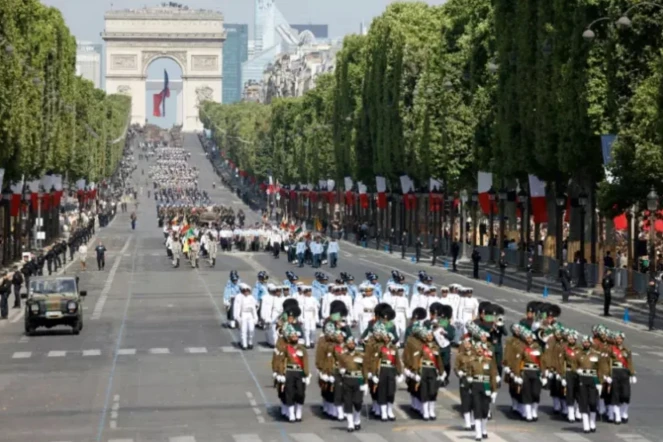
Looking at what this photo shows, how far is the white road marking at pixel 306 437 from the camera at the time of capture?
107ft

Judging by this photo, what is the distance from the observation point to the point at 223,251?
4786 inches

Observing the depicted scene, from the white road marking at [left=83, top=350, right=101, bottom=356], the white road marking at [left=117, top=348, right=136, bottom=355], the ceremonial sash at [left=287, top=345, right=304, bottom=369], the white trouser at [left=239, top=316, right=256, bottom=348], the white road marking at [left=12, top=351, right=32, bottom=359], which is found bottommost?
the white road marking at [left=12, top=351, right=32, bottom=359]

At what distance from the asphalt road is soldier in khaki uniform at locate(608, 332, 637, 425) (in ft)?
1.35

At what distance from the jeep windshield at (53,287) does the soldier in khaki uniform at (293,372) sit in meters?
23.8

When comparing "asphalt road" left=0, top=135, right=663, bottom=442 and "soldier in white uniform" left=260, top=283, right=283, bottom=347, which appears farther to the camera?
"soldier in white uniform" left=260, top=283, right=283, bottom=347

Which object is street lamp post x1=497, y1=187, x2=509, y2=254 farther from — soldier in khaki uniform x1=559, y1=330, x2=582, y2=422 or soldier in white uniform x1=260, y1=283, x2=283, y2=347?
soldier in khaki uniform x1=559, y1=330, x2=582, y2=422

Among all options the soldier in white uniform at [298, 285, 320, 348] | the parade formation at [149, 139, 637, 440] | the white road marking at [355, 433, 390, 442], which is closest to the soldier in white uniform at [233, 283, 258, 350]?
the soldier in white uniform at [298, 285, 320, 348]

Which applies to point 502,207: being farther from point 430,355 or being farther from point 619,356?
point 619,356

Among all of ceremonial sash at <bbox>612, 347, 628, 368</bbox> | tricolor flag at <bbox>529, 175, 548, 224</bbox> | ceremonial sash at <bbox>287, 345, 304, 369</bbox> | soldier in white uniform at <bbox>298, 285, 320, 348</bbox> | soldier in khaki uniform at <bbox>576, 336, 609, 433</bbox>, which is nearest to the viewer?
soldier in khaki uniform at <bbox>576, 336, 609, 433</bbox>

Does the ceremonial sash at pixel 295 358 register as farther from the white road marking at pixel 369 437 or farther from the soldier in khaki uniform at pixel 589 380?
the soldier in khaki uniform at pixel 589 380

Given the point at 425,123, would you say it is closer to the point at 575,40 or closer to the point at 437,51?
the point at 437,51

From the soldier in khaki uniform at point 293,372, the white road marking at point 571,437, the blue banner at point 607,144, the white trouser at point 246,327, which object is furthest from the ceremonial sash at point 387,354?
the blue banner at point 607,144

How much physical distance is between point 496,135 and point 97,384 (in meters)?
53.2

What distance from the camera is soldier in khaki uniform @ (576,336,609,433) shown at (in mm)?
33625
